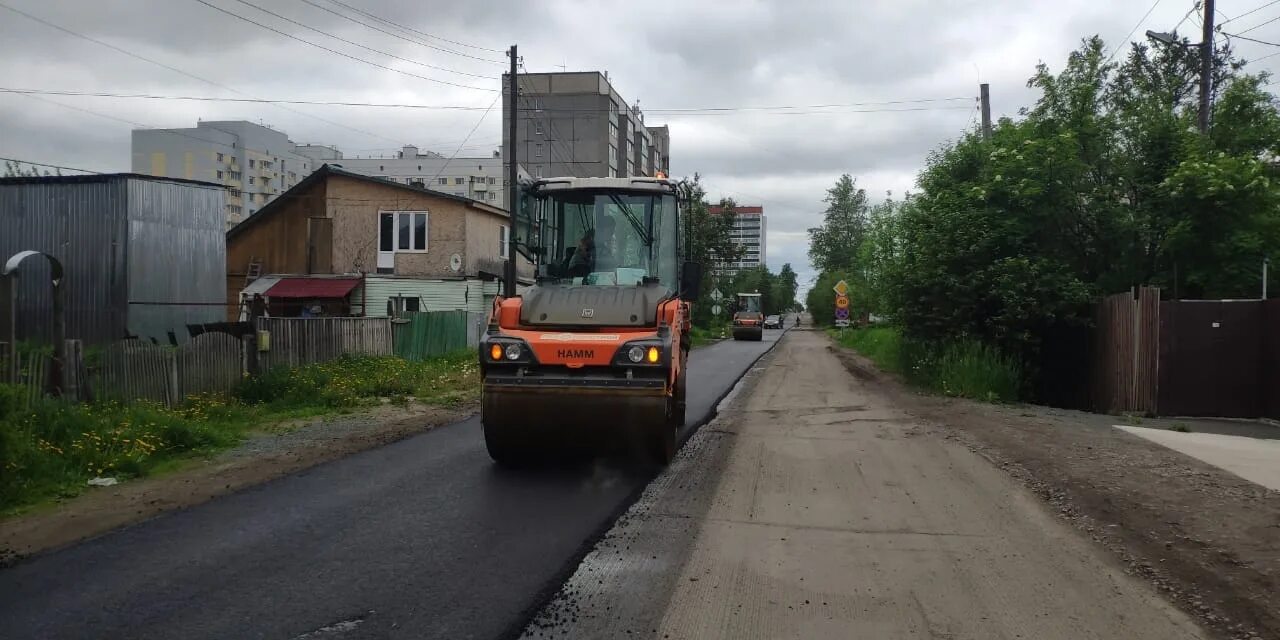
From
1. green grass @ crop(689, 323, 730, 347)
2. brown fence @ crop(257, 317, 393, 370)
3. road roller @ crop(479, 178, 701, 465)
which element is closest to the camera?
road roller @ crop(479, 178, 701, 465)

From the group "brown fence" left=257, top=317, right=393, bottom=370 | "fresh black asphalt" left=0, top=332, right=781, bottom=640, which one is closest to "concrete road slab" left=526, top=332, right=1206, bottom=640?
"fresh black asphalt" left=0, top=332, right=781, bottom=640

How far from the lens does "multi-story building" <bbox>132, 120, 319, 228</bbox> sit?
6944cm

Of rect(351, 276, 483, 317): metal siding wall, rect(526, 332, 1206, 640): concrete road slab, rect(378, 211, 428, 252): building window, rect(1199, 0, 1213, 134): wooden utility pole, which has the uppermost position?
rect(1199, 0, 1213, 134): wooden utility pole

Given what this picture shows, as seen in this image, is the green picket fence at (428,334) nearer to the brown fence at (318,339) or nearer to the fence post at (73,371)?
the brown fence at (318,339)

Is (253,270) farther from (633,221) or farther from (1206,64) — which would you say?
(1206,64)

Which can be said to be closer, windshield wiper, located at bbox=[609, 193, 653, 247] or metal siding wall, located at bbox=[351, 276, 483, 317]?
windshield wiper, located at bbox=[609, 193, 653, 247]

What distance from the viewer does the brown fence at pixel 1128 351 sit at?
13.1 metres

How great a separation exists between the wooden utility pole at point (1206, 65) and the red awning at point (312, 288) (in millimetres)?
24473

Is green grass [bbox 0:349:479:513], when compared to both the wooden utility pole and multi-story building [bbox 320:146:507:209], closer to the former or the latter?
the wooden utility pole

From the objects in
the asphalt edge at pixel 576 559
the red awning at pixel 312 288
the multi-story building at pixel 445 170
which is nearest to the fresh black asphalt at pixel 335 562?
the asphalt edge at pixel 576 559

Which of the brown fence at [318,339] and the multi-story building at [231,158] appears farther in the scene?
the multi-story building at [231,158]

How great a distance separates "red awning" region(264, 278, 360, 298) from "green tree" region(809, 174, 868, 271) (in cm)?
5588

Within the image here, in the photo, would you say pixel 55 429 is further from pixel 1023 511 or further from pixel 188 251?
pixel 188 251

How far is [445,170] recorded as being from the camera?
88000 millimetres
